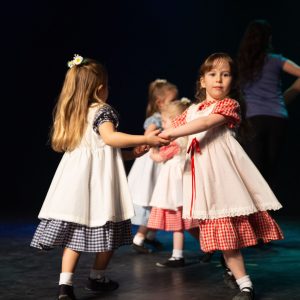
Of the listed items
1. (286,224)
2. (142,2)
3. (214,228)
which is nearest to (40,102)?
(142,2)

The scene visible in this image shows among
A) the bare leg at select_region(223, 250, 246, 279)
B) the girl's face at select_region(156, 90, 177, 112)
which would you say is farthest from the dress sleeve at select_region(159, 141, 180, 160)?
the bare leg at select_region(223, 250, 246, 279)

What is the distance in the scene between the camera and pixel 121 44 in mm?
6402

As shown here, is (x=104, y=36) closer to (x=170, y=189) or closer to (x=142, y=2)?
(x=142, y=2)

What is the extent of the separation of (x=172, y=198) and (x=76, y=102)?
1.02 meters

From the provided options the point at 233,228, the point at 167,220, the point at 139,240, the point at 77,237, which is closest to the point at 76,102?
the point at 77,237

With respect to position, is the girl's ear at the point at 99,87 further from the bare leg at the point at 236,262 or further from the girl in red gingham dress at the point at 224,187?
the bare leg at the point at 236,262

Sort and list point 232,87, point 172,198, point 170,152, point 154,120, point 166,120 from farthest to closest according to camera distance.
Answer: point 154,120, point 166,120, point 170,152, point 172,198, point 232,87

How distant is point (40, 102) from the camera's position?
652 centimetres

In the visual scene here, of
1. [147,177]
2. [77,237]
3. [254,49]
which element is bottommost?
[77,237]

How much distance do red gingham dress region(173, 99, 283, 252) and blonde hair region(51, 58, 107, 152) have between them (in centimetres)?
53

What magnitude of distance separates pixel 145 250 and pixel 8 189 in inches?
126

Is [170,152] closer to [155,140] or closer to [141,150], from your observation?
[141,150]

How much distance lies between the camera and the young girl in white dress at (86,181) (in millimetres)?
2691

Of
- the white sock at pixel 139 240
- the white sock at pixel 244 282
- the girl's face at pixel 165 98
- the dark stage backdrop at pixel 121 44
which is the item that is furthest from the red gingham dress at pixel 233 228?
the dark stage backdrop at pixel 121 44
